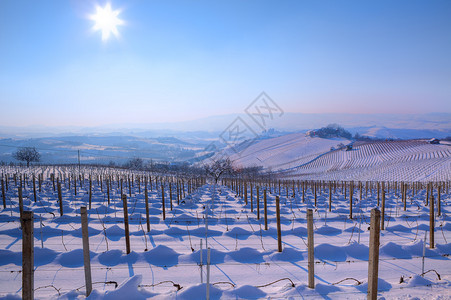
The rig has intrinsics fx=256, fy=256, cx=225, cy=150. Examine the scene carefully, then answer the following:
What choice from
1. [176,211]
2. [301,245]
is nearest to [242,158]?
[176,211]

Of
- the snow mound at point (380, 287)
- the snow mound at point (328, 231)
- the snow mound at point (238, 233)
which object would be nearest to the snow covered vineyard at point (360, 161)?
the snow mound at point (328, 231)

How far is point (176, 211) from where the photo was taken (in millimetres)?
10727

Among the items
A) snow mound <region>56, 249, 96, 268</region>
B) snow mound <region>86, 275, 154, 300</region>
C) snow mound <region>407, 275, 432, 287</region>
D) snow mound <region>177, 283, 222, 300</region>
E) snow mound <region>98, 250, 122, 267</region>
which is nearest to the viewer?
snow mound <region>86, 275, 154, 300</region>

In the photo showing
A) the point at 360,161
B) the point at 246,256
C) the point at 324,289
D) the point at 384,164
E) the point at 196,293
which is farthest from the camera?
the point at 360,161

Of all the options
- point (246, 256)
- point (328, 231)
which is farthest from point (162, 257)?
point (328, 231)

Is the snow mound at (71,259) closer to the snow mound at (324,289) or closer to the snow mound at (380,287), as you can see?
the snow mound at (324,289)

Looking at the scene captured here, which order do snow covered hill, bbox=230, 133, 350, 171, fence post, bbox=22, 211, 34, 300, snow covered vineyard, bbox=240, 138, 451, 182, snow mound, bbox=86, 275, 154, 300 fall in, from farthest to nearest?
snow covered hill, bbox=230, 133, 350, 171, snow covered vineyard, bbox=240, 138, 451, 182, snow mound, bbox=86, 275, 154, 300, fence post, bbox=22, 211, 34, 300

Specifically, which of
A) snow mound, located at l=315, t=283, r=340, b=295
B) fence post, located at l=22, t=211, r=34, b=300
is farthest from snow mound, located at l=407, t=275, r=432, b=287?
fence post, located at l=22, t=211, r=34, b=300

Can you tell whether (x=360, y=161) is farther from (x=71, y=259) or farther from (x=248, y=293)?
(x=71, y=259)

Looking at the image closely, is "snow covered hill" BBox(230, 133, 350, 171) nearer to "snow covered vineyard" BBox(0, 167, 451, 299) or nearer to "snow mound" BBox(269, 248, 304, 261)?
"snow covered vineyard" BBox(0, 167, 451, 299)

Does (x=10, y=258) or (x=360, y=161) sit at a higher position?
(x=10, y=258)

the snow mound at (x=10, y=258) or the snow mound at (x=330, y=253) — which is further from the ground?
the snow mound at (x=10, y=258)

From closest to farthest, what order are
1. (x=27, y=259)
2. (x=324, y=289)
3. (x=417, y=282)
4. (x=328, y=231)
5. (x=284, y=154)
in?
(x=27, y=259), (x=324, y=289), (x=417, y=282), (x=328, y=231), (x=284, y=154)

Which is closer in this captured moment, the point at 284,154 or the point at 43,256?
the point at 43,256
